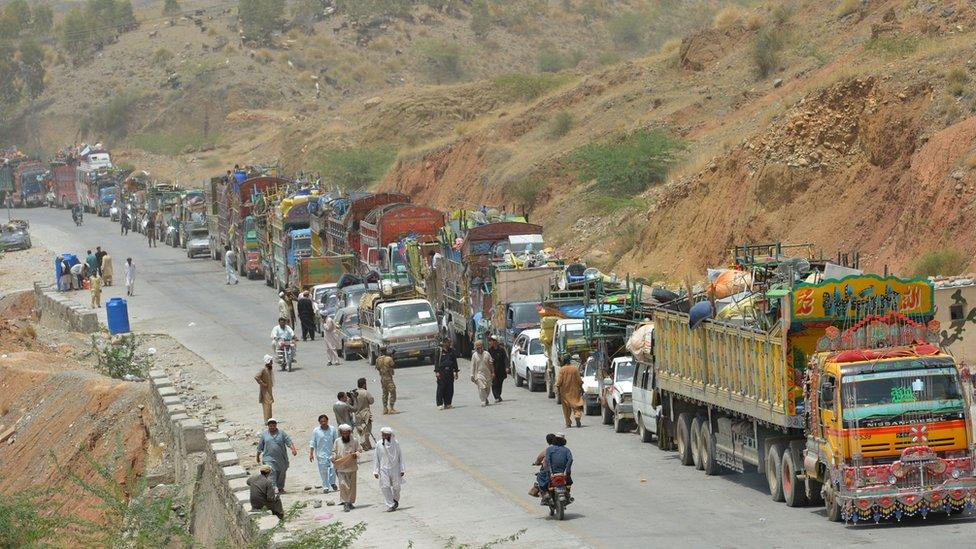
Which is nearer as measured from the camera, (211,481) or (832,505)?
(832,505)

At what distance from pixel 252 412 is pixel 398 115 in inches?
2474

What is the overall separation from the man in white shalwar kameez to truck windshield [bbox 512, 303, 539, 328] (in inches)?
620

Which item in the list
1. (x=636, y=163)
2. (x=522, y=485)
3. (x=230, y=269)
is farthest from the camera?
(x=230, y=269)

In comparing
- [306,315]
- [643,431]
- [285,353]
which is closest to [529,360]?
[285,353]

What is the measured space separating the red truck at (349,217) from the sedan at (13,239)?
3274 centimetres

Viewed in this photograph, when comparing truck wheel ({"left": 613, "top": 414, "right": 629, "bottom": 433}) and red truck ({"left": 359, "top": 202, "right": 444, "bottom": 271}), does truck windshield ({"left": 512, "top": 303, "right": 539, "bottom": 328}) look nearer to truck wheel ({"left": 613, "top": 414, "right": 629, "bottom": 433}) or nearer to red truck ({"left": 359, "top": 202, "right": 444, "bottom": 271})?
truck wheel ({"left": 613, "top": 414, "right": 629, "bottom": 433})

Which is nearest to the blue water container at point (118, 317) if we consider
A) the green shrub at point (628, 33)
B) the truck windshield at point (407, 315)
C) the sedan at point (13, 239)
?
the truck windshield at point (407, 315)

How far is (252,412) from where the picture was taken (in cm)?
3284

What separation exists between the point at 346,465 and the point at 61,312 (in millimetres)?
33804

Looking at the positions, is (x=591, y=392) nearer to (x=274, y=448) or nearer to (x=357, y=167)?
(x=274, y=448)

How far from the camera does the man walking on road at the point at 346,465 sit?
2119 centimetres

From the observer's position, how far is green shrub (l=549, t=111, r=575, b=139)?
70.8 metres

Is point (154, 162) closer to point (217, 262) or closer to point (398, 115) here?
point (398, 115)

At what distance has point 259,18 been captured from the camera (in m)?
135
